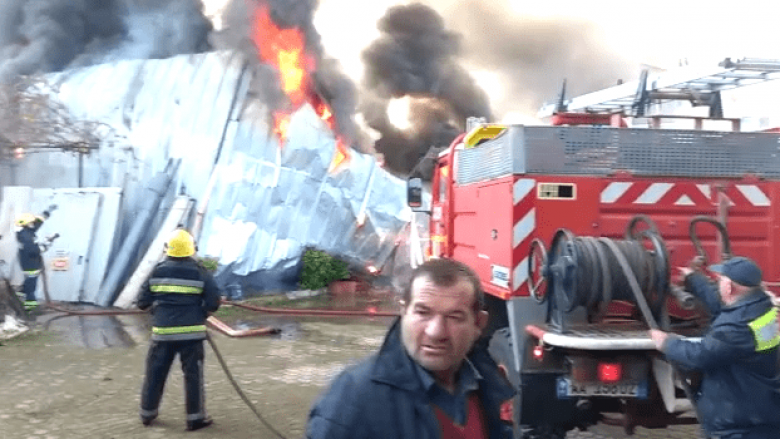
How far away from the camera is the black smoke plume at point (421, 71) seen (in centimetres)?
2466

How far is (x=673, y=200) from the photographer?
5.08 m

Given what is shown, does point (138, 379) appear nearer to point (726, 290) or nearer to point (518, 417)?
point (518, 417)

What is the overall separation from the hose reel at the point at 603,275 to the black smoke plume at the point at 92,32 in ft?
58.0

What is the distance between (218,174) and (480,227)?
1007 centimetres

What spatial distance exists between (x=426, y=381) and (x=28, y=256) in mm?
11709

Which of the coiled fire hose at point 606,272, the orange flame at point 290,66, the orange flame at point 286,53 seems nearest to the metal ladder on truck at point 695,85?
the coiled fire hose at point 606,272

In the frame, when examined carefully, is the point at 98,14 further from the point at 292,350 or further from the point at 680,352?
the point at 680,352

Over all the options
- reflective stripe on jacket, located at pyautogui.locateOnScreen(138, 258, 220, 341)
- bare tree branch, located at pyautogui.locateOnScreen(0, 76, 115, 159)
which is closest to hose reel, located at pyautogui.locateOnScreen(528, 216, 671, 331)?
reflective stripe on jacket, located at pyautogui.locateOnScreen(138, 258, 220, 341)

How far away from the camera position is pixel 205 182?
49.0ft

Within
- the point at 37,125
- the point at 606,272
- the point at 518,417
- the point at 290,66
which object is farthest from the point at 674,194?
the point at 290,66

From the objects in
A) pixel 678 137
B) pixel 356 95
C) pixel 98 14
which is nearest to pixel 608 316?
pixel 678 137

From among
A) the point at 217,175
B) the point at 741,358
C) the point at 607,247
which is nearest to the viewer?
the point at 741,358

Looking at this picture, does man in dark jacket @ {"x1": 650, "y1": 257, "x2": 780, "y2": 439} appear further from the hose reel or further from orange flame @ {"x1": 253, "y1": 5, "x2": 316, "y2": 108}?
orange flame @ {"x1": 253, "y1": 5, "x2": 316, "y2": 108}

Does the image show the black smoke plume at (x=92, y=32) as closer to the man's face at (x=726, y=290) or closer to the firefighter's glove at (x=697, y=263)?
the firefighter's glove at (x=697, y=263)
